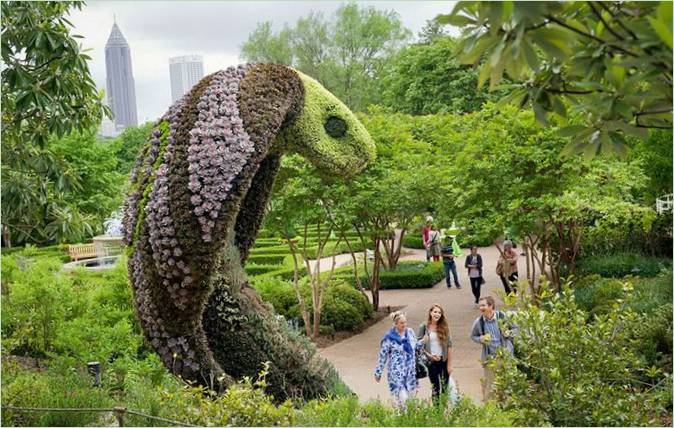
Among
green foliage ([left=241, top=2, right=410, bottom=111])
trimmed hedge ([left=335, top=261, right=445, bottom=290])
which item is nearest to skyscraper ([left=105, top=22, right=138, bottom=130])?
green foliage ([left=241, top=2, right=410, bottom=111])

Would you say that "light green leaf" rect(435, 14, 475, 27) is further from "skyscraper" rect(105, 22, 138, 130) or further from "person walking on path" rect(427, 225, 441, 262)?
"skyscraper" rect(105, 22, 138, 130)

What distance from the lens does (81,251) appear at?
26.0 metres

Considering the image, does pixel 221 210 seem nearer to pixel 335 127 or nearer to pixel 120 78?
pixel 335 127

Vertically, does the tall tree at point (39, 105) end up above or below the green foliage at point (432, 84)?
below

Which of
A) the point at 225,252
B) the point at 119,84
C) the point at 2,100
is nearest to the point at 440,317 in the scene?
the point at 225,252

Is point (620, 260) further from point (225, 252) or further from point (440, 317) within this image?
point (225, 252)

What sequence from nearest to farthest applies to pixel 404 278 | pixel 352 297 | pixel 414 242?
pixel 352 297, pixel 404 278, pixel 414 242

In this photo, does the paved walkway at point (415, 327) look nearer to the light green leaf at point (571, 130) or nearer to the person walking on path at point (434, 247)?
the person walking on path at point (434, 247)

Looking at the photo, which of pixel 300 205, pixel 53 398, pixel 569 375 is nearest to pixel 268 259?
pixel 300 205

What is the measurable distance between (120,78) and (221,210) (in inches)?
1647

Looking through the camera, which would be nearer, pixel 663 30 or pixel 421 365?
pixel 663 30

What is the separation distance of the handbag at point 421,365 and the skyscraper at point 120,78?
27.5 m

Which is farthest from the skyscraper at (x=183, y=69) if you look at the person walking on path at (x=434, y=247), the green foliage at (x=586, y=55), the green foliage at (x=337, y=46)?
the green foliage at (x=337, y=46)

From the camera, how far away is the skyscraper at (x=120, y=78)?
38.8m
